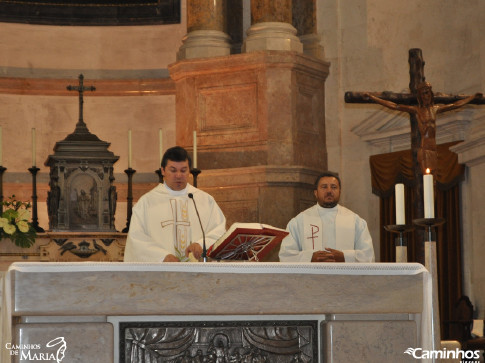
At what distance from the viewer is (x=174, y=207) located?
6.75 meters

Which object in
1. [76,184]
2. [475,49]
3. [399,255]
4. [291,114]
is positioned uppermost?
[475,49]

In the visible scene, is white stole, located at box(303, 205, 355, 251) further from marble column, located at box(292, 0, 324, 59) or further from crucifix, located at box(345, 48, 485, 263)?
marble column, located at box(292, 0, 324, 59)

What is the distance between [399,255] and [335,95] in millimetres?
5599

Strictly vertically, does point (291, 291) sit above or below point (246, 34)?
below

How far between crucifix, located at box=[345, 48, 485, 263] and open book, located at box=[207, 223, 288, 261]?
2.57m

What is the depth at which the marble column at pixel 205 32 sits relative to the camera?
1078cm

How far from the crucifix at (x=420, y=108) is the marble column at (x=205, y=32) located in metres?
2.72

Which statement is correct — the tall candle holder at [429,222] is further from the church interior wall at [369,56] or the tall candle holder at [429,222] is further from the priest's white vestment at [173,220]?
the church interior wall at [369,56]

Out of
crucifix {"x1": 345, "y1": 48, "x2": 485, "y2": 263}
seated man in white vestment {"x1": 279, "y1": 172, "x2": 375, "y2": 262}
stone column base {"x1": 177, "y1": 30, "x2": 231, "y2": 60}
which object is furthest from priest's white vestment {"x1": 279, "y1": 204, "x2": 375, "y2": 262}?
stone column base {"x1": 177, "y1": 30, "x2": 231, "y2": 60}

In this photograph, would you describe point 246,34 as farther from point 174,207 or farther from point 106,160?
point 174,207

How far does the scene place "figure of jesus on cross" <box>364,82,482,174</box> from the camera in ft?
27.1

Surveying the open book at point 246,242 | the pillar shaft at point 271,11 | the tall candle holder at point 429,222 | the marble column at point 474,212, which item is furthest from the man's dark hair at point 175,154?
the pillar shaft at point 271,11

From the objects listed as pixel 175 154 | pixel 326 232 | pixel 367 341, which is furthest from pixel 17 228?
pixel 367 341

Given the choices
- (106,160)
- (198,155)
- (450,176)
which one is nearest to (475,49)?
(450,176)
